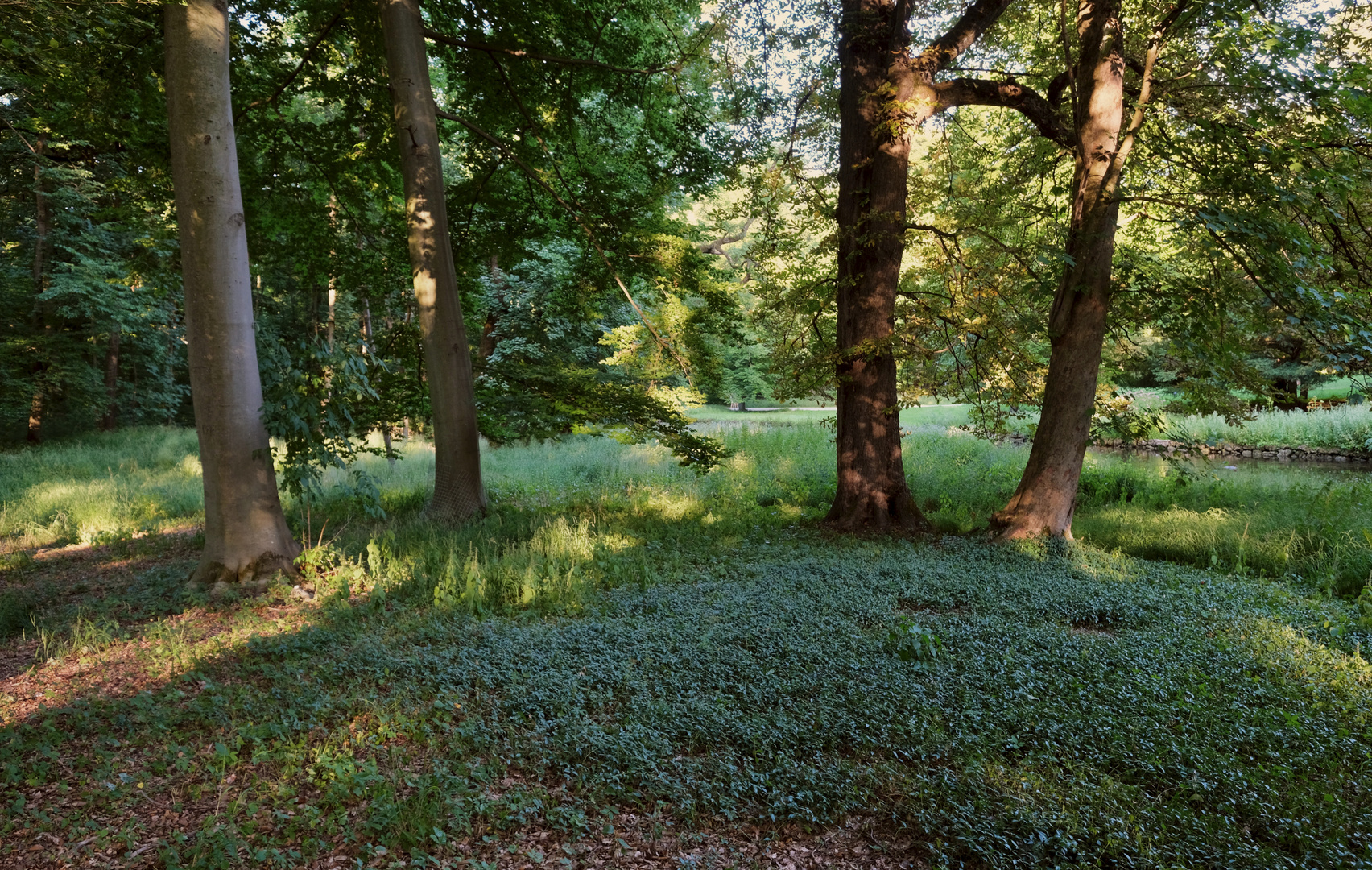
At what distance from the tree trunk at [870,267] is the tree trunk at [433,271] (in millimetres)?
4833

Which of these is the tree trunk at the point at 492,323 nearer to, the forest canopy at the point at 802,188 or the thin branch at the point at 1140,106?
the forest canopy at the point at 802,188

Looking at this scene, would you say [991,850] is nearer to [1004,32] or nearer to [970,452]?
[1004,32]

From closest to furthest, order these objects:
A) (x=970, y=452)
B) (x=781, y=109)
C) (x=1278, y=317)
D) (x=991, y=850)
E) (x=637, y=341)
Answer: (x=991, y=850), (x=1278, y=317), (x=781, y=109), (x=637, y=341), (x=970, y=452)

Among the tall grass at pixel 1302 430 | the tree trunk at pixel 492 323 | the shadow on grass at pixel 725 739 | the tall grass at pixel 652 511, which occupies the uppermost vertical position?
the tree trunk at pixel 492 323

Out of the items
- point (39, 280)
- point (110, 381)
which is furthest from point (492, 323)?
point (110, 381)

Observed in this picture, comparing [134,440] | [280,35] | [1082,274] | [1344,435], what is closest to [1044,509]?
[1082,274]

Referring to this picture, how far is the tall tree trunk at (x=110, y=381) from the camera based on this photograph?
2229cm

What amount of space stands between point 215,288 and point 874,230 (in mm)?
6916

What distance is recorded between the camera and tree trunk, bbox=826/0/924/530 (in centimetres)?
812

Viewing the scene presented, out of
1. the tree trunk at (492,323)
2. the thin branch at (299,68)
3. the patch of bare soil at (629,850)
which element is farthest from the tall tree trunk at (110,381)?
the patch of bare soil at (629,850)

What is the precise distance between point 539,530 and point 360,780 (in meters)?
4.79

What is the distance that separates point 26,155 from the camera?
14.1m

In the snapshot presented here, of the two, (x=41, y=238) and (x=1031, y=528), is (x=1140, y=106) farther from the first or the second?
(x=41, y=238)

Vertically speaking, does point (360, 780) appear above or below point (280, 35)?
below
